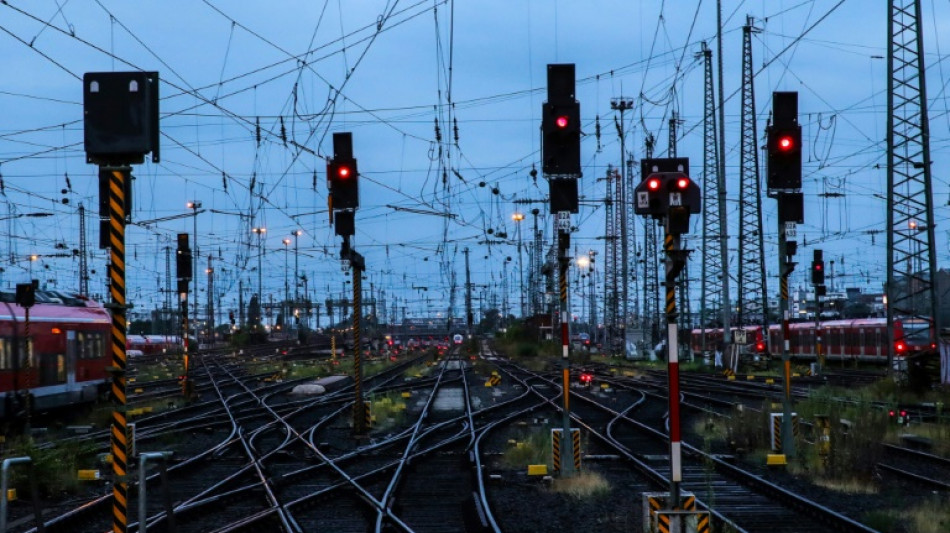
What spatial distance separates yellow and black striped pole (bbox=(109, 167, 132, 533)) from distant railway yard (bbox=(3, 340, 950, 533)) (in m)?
0.29

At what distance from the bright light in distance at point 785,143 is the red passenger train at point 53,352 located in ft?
46.9

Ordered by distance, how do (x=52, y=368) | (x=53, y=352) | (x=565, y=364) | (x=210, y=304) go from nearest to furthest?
(x=565, y=364), (x=52, y=368), (x=53, y=352), (x=210, y=304)

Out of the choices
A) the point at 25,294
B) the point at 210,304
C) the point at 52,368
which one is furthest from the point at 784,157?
the point at 210,304

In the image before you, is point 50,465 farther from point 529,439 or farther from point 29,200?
point 29,200

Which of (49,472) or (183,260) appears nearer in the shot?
(49,472)

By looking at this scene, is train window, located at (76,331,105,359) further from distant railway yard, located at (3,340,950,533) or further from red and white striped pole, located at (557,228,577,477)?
red and white striped pole, located at (557,228,577,477)

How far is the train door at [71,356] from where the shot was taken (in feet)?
95.4

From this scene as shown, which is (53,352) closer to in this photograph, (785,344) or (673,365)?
(785,344)

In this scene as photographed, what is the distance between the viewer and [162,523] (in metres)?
13.2

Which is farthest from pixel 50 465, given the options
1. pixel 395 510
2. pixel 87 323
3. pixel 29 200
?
pixel 29 200

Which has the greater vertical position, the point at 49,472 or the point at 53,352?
the point at 53,352

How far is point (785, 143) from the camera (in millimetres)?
18422

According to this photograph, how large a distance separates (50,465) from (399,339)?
141 metres

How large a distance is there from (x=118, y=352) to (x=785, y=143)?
1234 cm
